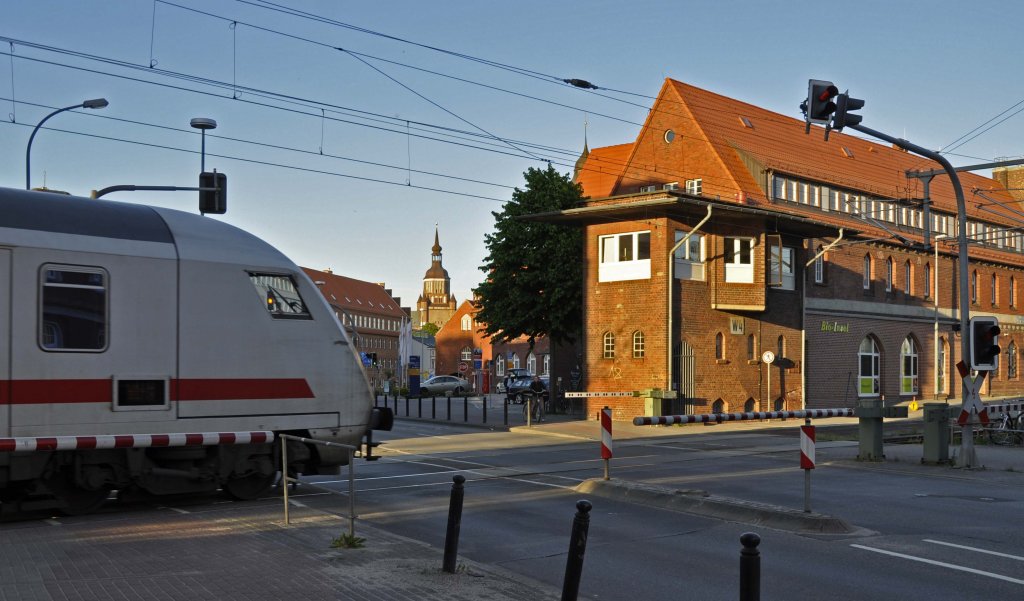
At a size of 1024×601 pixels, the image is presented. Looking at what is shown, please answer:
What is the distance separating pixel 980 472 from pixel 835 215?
31618 mm

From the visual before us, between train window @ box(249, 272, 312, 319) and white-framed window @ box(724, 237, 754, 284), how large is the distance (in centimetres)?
2441

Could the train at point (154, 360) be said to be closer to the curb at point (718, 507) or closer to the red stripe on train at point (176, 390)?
the red stripe on train at point (176, 390)

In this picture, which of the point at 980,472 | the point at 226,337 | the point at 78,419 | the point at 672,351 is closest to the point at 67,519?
the point at 78,419

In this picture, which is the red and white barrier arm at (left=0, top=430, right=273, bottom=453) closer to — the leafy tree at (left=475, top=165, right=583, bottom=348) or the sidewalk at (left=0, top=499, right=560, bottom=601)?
the sidewalk at (left=0, top=499, right=560, bottom=601)

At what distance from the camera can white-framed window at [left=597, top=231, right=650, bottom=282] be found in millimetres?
Answer: 34812

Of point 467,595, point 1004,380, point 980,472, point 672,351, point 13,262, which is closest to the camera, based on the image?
point 467,595

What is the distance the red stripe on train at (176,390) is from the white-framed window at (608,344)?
22.7 metres

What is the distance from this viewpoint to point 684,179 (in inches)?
1828

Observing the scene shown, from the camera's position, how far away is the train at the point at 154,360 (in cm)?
1150

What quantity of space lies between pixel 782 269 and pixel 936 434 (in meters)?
20.5

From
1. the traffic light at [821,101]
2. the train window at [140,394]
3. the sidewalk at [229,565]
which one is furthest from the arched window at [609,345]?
the sidewalk at [229,565]

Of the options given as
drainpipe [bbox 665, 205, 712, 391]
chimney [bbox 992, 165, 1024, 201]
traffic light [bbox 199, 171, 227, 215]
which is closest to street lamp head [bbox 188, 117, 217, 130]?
traffic light [bbox 199, 171, 227, 215]

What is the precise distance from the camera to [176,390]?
Result: 12.4 metres

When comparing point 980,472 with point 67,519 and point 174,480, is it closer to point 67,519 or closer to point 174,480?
point 174,480
